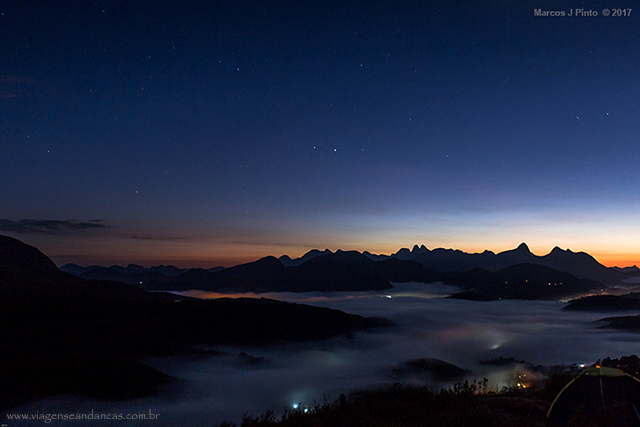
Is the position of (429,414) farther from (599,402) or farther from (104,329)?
(104,329)

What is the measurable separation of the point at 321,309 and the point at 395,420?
390 ft

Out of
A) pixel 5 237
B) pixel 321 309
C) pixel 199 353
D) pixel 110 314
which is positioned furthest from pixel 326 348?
pixel 5 237

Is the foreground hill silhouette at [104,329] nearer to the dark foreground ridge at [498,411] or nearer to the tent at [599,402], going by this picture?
the dark foreground ridge at [498,411]

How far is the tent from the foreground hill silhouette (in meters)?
49.3

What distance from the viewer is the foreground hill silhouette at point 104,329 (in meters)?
44.0

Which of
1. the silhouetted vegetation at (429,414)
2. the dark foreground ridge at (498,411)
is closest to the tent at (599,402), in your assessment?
the dark foreground ridge at (498,411)

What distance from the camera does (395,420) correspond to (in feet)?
41.4

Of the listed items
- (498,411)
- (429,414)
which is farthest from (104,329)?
(498,411)

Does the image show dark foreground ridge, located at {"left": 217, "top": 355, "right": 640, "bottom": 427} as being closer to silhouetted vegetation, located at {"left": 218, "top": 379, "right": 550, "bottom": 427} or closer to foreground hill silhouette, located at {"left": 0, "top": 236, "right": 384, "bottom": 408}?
silhouetted vegetation, located at {"left": 218, "top": 379, "right": 550, "bottom": 427}

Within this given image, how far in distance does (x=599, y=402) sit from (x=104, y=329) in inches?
3822

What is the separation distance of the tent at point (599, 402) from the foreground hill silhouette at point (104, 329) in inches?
1941

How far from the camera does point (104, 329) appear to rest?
83.6 m

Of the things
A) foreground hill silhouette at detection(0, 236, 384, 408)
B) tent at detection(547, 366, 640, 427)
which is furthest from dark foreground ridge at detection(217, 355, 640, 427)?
foreground hill silhouette at detection(0, 236, 384, 408)

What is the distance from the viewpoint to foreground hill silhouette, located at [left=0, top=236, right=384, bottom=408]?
44.0 metres
